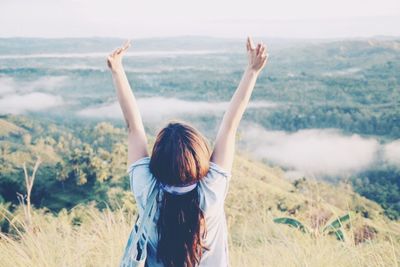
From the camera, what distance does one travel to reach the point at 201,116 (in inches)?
3802

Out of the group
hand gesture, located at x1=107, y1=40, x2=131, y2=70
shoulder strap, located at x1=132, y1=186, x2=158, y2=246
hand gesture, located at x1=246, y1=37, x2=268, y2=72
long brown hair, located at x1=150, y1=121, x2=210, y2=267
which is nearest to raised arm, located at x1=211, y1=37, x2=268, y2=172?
hand gesture, located at x1=246, y1=37, x2=268, y2=72

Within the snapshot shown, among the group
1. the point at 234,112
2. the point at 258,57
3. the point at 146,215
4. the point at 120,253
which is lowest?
the point at 120,253

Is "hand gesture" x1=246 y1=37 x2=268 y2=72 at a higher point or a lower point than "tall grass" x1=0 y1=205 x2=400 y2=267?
higher

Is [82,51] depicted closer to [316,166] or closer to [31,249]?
[316,166]

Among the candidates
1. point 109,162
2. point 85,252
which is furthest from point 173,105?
point 85,252

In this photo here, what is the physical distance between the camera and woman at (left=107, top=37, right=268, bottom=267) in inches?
67.2

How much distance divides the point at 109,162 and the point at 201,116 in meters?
75.9

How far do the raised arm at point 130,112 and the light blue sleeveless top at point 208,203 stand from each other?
58 millimetres

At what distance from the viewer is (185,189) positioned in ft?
5.75

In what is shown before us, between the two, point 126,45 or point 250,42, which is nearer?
point 250,42

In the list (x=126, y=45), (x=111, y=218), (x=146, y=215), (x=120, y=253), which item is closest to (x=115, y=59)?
(x=126, y=45)

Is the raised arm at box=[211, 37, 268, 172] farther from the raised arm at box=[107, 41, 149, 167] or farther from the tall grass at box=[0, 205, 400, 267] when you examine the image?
the tall grass at box=[0, 205, 400, 267]

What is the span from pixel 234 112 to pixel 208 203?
356 mm

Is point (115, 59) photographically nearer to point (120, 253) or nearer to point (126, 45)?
point (126, 45)
